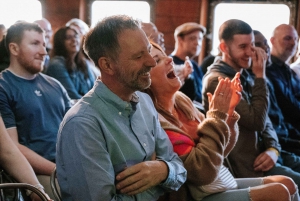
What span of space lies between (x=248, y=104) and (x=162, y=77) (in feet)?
2.61

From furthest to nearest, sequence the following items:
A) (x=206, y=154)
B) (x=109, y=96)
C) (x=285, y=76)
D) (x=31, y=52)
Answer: (x=285, y=76), (x=31, y=52), (x=206, y=154), (x=109, y=96)

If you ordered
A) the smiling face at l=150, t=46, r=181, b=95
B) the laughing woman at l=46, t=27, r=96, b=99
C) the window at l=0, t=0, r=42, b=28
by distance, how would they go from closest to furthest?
the smiling face at l=150, t=46, r=181, b=95, the laughing woman at l=46, t=27, r=96, b=99, the window at l=0, t=0, r=42, b=28

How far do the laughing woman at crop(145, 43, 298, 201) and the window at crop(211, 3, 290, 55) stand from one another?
381cm

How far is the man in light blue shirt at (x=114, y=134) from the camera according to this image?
1.44m

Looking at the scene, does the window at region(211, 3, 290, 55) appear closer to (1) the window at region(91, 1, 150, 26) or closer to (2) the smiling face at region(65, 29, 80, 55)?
(1) the window at region(91, 1, 150, 26)

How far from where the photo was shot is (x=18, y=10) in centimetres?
582

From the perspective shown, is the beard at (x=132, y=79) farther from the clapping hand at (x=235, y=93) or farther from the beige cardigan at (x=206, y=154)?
the clapping hand at (x=235, y=93)

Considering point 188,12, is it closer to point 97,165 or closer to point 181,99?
point 181,99

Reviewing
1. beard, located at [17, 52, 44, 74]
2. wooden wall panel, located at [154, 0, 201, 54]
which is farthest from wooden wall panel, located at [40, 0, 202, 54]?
beard, located at [17, 52, 44, 74]

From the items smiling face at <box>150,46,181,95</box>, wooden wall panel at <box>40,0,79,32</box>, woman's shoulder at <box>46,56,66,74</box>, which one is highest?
smiling face at <box>150,46,181,95</box>

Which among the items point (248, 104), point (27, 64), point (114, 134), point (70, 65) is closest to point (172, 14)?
point (70, 65)

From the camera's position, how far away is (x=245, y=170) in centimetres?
267

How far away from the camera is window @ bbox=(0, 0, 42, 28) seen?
5.80 m

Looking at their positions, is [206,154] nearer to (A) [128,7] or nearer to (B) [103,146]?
(B) [103,146]
